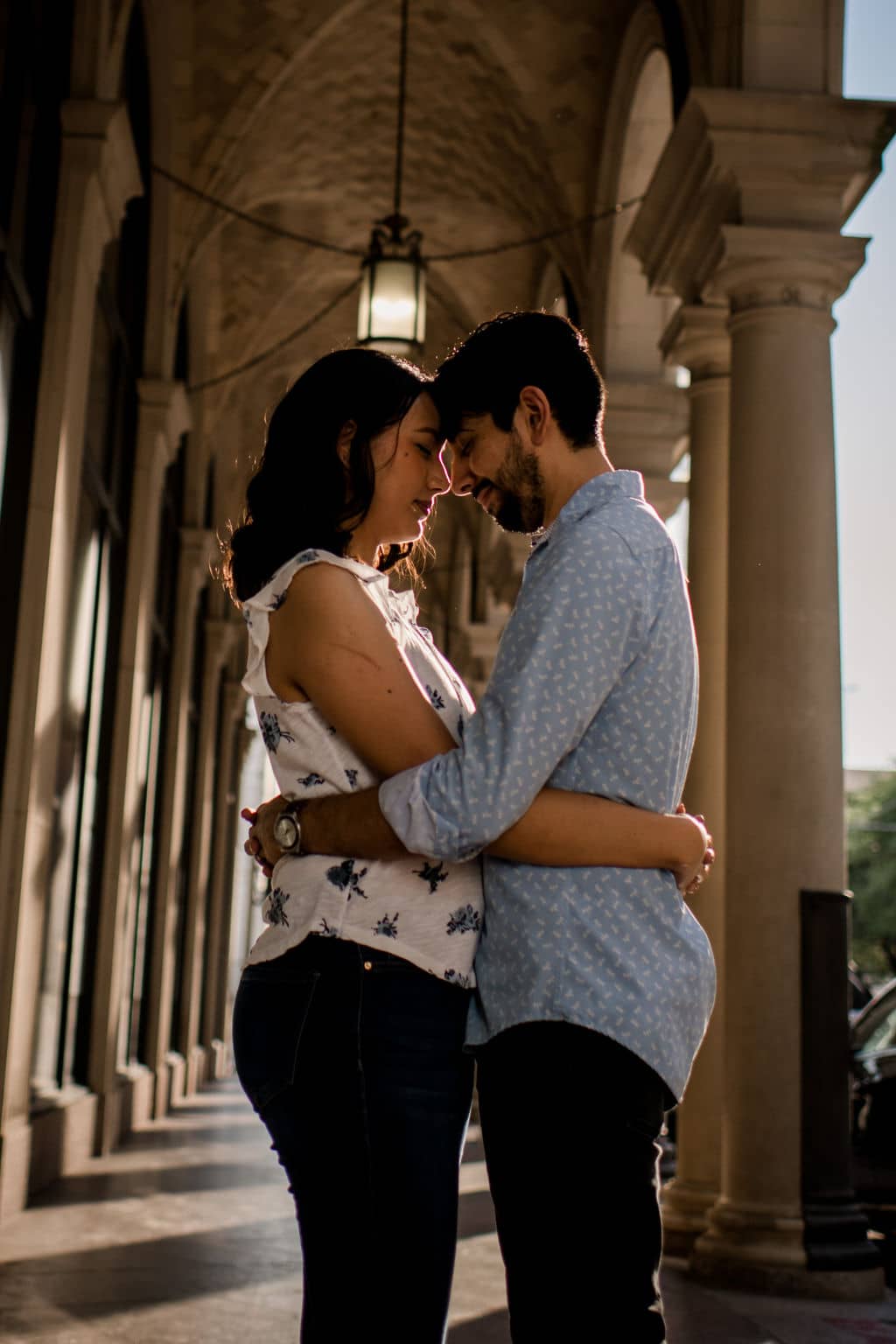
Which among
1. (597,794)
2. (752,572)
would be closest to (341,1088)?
(597,794)

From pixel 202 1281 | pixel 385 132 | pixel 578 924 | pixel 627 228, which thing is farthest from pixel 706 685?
pixel 385 132

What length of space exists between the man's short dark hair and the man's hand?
560 mm

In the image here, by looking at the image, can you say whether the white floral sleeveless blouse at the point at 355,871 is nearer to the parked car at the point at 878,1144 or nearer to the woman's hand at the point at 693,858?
the woman's hand at the point at 693,858

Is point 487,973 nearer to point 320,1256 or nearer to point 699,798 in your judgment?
point 320,1256

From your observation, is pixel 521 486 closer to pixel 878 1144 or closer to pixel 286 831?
pixel 286 831

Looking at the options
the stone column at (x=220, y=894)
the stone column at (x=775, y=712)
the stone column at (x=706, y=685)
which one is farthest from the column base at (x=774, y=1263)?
the stone column at (x=220, y=894)

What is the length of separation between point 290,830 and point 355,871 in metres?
0.12

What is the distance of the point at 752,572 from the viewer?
6363mm

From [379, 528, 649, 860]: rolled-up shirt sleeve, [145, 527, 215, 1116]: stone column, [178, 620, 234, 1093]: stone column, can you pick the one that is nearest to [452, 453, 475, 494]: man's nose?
[379, 528, 649, 860]: rolled-up shirt sleeve

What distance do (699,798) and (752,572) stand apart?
136cm

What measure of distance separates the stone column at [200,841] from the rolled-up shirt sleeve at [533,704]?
14832 mm

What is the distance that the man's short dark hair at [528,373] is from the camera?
1938mm

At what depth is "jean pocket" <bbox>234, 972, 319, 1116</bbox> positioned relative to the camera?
1.82 meters

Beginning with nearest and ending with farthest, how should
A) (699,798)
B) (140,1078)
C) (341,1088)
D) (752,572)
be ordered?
(341,1088) < (752,572) < (699,798) < (140,1078)
